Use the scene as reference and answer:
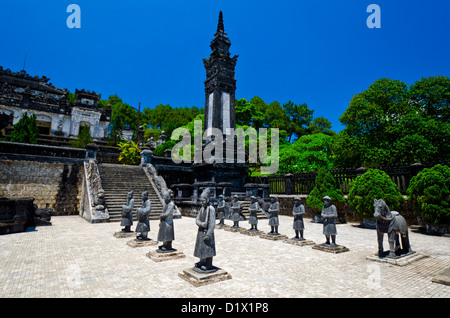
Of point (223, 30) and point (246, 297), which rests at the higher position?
point (223, 30)

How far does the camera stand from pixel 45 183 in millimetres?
15445

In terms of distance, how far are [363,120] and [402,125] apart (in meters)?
2.57

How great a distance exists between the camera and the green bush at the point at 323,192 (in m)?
13.5

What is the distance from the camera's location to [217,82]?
2016 centimetres

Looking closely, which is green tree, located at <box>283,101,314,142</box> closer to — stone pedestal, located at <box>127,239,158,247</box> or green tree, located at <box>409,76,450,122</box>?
green tree, located at <box>409,76,450,122</box>

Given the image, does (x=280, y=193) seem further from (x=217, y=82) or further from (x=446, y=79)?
(x=446, y=79)

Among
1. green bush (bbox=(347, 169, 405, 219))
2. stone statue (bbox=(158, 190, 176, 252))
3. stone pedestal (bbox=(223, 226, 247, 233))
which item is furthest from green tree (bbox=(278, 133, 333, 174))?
stone statue (bbox=(158, 190, 176, 252))

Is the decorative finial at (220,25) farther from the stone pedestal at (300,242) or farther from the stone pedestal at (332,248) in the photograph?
the stone pedestal at (332,248)

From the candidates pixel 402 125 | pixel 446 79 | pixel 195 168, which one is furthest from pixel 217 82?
pixel 446 79

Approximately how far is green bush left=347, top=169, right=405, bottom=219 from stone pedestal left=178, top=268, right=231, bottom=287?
9.40 meters

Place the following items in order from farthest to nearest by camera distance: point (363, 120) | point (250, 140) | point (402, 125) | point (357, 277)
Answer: point (250, 140) → point (363, 120) → point (402, 125) → point (357, 277)

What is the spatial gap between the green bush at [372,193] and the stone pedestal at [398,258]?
5237 mm

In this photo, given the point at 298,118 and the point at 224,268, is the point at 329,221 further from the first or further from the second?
the point at 298,118

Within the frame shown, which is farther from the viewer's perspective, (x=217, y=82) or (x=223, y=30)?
(x=223, y=30)
